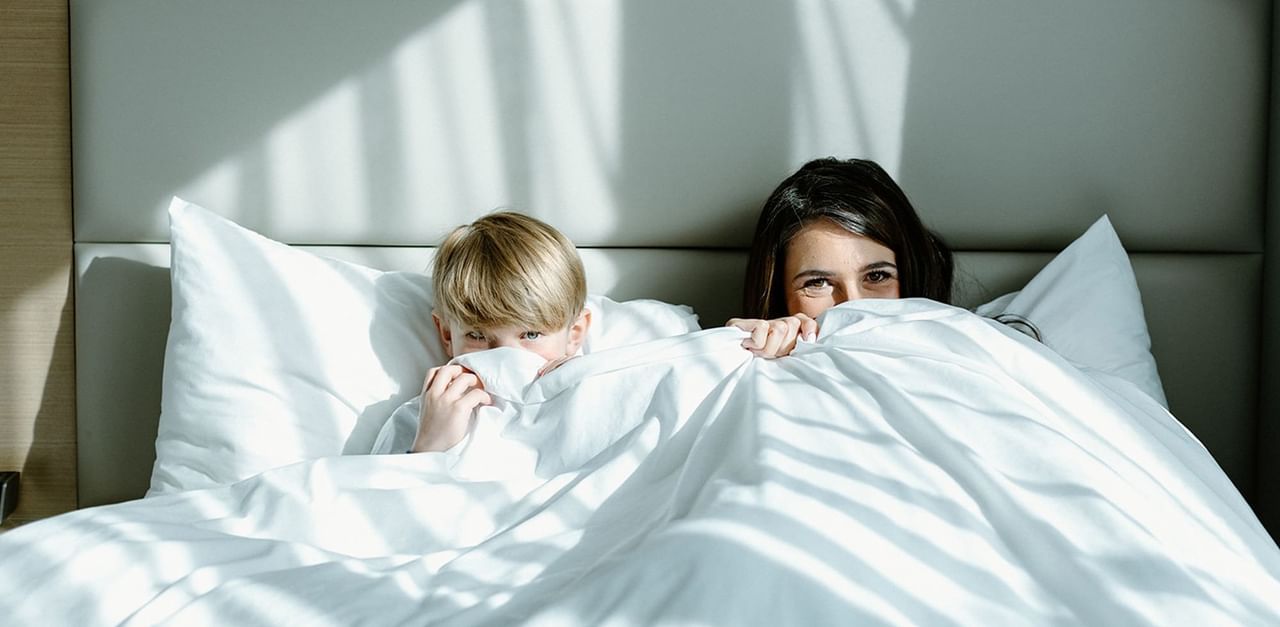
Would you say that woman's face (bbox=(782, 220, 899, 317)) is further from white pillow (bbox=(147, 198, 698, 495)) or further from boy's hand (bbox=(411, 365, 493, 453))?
boy's hand (bbox=(411, 365, 493, 453))

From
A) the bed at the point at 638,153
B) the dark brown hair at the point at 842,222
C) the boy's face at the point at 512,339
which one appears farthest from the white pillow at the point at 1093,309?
the boy's face at the point at 512,339

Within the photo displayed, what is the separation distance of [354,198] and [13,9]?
593mm

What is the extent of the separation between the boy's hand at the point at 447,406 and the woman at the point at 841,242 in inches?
16.0

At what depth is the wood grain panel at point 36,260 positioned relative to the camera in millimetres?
1419

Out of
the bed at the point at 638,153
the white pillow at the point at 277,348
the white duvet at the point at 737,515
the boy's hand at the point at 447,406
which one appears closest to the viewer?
the white duvet at the point at 737,515

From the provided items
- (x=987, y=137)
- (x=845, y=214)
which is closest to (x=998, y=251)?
(x=987, y=137)

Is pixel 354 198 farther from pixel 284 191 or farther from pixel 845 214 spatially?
pixel 845 214

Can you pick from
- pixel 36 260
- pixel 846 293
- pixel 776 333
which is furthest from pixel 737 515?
pixel 36 260

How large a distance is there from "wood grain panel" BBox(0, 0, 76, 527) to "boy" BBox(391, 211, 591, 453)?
2.13ft

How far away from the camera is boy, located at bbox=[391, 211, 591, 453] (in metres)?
1.13

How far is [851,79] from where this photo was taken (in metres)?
1.45

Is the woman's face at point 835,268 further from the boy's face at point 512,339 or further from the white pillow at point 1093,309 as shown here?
the boy's face at point 512,339

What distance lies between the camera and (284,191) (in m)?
1.43

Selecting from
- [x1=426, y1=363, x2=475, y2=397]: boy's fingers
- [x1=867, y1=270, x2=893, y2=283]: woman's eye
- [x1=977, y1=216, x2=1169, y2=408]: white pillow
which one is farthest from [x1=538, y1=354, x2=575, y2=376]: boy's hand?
[x1=977, y1=216, x2=1169, y2=408]: white pillow
